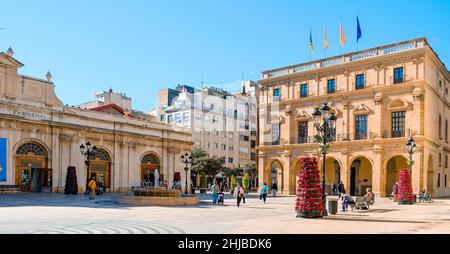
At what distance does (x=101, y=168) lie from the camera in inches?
1602

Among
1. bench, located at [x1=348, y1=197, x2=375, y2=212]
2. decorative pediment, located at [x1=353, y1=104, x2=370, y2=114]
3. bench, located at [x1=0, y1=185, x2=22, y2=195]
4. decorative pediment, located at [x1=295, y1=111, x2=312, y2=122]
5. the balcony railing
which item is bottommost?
bench, located at [x1=0, y1=185, x2=22, y2=195]

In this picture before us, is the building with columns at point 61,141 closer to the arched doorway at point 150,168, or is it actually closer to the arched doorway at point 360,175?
the arched doorway at point 150,168

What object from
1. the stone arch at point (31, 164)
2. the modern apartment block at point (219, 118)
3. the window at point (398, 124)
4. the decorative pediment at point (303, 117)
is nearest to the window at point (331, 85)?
the decorative pediment at point (303, 117)

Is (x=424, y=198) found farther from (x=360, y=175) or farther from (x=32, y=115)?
(x=32, y=115)

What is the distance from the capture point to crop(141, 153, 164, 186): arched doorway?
1753 inches

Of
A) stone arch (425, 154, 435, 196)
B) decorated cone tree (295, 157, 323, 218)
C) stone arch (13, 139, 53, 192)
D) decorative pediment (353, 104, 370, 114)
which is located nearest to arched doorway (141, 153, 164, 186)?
stone arch (13, 139, 53, 192)

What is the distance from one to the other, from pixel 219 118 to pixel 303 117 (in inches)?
1257

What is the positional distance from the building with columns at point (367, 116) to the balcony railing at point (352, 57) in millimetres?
91

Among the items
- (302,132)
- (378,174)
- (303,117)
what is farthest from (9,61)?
(378,174)

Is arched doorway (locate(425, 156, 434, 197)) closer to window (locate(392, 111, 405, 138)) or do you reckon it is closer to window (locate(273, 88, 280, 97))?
window (locate(392, 111, 405, 138))

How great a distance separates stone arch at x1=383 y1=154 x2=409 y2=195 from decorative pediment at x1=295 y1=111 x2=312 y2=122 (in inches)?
360

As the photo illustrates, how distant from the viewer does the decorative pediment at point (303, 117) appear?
4789cm

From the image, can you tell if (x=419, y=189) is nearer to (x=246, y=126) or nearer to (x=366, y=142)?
(x=366, y=142)

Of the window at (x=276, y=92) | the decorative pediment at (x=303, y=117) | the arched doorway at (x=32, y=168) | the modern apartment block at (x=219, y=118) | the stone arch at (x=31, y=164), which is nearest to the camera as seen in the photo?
the stone arch at (x=31, y=164)
